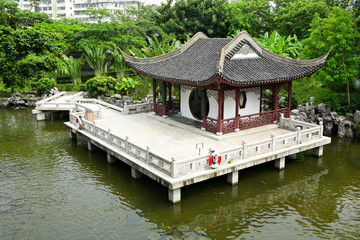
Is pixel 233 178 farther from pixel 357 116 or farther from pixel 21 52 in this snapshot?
pixel 21 52

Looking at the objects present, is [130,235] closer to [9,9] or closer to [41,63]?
[41,63]

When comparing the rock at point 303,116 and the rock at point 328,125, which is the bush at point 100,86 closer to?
the rock at point 303,116

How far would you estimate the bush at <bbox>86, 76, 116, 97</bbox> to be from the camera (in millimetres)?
31656

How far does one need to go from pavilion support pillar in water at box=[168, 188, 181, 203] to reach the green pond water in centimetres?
25

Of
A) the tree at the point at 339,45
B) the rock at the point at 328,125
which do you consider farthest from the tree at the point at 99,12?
the rock at the point at 328,125

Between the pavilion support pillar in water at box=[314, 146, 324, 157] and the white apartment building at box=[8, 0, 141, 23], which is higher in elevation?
the white apartment building at box=[8, 0, 141, 23]

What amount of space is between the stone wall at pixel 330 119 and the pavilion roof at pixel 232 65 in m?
5.33

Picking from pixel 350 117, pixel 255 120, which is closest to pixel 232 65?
pixel 255 120

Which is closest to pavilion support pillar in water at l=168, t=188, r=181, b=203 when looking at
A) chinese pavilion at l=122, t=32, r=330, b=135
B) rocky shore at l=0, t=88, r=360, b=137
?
chinese pavilion at l=122, t=32, r=330, b=135

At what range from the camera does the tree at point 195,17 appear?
41531 mm

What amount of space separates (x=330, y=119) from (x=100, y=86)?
1967 cm

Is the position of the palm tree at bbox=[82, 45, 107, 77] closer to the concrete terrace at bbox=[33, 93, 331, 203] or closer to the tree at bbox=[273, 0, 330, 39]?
the concrete terrace at bbox=[33, 93, 331, 203]

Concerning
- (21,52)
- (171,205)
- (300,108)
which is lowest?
(171,205)

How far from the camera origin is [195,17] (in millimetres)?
42562
